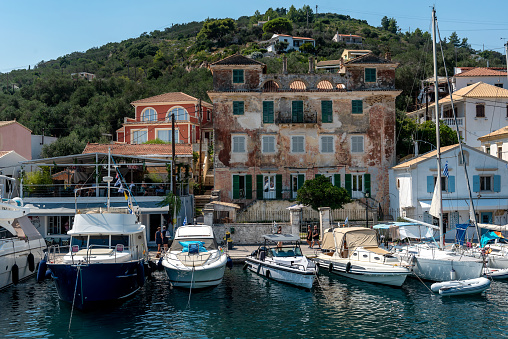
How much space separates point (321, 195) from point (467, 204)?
10507 millimetres

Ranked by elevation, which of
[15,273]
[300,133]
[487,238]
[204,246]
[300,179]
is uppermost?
[300,133]

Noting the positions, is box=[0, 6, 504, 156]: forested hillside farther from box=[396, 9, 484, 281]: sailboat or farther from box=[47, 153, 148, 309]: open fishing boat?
box=[47, 153, 148, 309]: open fishing boat

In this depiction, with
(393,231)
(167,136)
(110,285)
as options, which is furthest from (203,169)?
(110,285)

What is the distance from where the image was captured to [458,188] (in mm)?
36625

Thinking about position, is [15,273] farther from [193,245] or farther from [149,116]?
[149,116]

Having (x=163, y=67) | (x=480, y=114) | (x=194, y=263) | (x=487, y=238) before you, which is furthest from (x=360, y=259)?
(x=163, y=67)

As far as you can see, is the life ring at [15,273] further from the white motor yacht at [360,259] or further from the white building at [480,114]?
the white building at [480,114]

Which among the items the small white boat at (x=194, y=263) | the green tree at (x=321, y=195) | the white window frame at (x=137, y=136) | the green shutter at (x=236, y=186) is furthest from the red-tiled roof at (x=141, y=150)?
the small white boat at (x=194, y=263)

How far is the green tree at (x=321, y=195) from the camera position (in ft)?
115

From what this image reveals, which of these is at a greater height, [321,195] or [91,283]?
[321,195]

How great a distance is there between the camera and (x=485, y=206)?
36.2m

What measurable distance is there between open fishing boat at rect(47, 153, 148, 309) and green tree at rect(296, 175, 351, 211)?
13.7 metres

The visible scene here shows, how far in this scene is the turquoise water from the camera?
59.2 ft

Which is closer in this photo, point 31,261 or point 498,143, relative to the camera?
point 31,261
